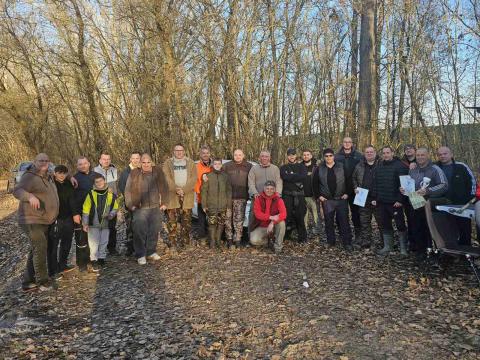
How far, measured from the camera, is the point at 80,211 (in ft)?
21.7

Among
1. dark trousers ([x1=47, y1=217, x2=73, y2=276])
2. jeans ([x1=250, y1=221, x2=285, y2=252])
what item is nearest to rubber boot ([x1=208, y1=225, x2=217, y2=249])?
jeans ([x1=250, y1=221, x2=285, y2=252])

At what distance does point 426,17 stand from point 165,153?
911 cm

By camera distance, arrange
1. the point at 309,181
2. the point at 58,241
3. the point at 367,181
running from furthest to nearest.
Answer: the point at 309,181, the point at 367,181, the point at 58,241

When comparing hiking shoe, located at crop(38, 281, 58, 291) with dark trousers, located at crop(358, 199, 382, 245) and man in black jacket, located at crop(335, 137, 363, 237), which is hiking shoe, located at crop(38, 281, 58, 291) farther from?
dark trousers, located at crop(358, 199, 382, 245)

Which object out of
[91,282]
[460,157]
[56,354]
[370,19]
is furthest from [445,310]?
[370,19]

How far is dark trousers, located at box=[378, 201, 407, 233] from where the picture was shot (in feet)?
22.6

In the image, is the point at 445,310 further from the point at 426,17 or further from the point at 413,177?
the point at 426,17

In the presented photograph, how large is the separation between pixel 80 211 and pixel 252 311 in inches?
134

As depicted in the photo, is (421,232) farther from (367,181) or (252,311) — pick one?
(252,311)

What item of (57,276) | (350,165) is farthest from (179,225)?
(350,165)

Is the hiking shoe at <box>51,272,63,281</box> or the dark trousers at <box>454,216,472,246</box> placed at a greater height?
the dark trousers at <box>454,216,472,246</box>

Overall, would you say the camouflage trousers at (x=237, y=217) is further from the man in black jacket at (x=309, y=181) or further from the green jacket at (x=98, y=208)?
the green jacket at (x=98, y=208)

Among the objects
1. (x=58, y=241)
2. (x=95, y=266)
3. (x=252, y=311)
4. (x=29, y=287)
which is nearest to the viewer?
(x=252, y=311)

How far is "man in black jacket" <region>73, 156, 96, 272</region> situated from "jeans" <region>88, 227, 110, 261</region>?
70 mm
